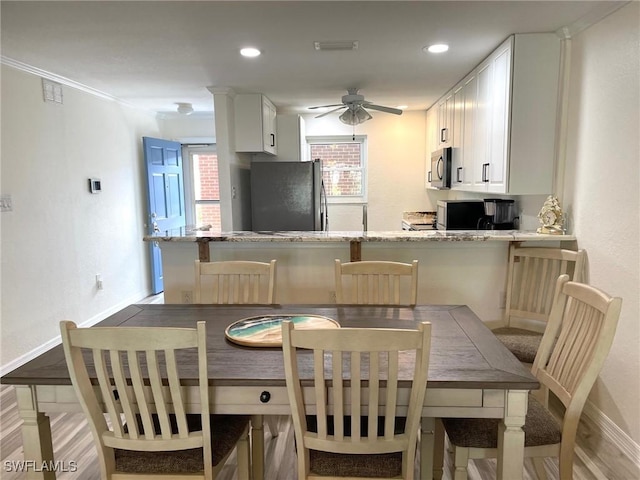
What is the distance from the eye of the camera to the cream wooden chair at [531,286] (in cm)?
243

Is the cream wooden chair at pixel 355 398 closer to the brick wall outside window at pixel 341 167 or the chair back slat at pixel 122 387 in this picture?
the chair back slat at pixel 122 387

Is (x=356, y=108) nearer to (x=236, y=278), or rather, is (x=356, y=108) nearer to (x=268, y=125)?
(x=268, y=125)

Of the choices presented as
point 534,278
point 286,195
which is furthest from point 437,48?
point 286,195

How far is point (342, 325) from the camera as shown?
71.4 inches

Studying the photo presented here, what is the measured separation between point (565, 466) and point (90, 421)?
163cm

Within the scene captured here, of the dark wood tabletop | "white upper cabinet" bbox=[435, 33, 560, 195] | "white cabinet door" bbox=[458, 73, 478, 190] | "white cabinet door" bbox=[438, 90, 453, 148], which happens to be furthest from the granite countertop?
"white cabinet door" bbox=[438, 90, 453, 148]

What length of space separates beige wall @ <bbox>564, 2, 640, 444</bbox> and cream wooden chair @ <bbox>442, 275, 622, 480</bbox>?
26.5 inches

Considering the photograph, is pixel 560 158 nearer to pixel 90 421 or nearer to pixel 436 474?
pixel 436 474

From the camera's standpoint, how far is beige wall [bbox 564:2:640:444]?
2.03 m

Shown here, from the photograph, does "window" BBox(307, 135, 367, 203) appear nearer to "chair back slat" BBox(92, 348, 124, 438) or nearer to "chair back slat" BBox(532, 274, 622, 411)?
"chair back slat" BBox(532, 274, 622, 411)

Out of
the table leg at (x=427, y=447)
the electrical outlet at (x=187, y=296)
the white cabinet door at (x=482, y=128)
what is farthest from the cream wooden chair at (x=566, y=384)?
the electrical outlet at (x=187, y=296)

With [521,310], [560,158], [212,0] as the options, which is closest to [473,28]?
[560,158]

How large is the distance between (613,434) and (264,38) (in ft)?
9.39

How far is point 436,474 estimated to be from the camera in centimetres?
193
